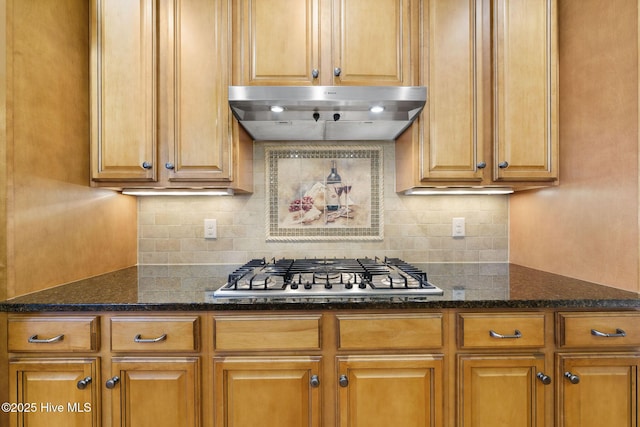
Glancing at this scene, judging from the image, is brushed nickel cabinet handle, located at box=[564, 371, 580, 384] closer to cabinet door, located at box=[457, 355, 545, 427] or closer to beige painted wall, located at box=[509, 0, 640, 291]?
cabinet door, located at box=[457, 355, 545, 427]

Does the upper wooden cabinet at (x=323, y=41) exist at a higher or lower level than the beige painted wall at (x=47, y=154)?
higher

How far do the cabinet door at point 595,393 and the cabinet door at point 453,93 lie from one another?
888mm

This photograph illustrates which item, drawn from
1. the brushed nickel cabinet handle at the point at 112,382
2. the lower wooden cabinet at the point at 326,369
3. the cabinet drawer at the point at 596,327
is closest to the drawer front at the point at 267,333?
the lower wooden cabinet at the point at 326,369

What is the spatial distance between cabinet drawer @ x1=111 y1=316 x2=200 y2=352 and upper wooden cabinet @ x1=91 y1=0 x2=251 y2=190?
26.5 inches

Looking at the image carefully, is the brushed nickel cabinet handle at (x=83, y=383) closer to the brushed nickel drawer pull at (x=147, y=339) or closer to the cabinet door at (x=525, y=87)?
the brushed nickel drawer pull at (x=147, y=339)

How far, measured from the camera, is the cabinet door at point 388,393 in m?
1.21

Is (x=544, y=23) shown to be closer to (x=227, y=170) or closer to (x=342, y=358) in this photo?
(x=227, y=170)

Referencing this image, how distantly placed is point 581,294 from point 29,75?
7.95 ft

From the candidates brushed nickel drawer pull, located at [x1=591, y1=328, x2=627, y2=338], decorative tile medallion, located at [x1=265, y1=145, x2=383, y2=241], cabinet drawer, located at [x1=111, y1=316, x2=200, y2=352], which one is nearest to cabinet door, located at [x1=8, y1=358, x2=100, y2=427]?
cabinet drawer, located at [x1=111, y1=316, x2=200, y2=352]

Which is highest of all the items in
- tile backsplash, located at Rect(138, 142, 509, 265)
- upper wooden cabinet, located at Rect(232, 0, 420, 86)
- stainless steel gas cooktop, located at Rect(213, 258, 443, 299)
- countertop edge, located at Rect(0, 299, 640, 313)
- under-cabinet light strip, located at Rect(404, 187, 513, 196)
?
upper wooden cabinet, located at Rect(232, 0, 420, 86)

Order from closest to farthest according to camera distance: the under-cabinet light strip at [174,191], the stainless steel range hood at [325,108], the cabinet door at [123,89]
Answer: the stainless steel range hood at [325,108]
the cabinet door at [123,89]
the under-cabinet light strip at [174,191]

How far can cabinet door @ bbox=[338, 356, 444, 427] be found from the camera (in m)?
1.21

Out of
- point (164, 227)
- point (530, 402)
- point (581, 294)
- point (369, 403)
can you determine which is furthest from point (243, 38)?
point (530, 402)

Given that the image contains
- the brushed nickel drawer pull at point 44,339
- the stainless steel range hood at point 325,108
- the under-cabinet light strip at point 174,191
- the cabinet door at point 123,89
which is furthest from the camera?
the under-cabinet light strip at point 174,191
